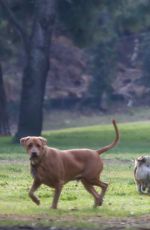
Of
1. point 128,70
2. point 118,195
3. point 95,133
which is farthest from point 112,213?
point 128,70

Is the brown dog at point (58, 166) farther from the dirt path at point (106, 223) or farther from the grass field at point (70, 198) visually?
the dirt path at point (106, 223)

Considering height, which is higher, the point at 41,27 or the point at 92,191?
the point at 92,191

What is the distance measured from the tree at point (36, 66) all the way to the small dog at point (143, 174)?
19.8m

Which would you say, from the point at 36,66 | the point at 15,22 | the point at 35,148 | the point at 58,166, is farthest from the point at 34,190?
the point at 15,22

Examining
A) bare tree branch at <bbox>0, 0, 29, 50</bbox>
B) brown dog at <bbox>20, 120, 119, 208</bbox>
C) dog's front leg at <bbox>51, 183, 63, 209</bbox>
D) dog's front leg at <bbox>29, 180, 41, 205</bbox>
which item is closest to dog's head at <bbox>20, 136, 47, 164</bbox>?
brown dog at <bbox>20, 120, 119, 208</bbox>

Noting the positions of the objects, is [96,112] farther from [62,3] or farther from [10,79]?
[62,3]

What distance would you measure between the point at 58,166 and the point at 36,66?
22626 mm

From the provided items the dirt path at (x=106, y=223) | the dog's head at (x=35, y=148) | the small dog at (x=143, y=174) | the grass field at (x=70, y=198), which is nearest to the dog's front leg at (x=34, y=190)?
the grass field at (x=70, y=198)

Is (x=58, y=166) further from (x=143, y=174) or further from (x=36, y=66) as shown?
(x=36, y=66)

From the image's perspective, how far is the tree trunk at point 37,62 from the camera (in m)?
37.6

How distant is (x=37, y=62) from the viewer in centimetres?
3762

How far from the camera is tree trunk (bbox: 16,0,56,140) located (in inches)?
1479

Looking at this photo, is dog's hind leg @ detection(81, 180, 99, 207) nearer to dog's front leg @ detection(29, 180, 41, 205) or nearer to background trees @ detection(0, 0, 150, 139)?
dog's front leg @ detection(29, 180, 41, 205)

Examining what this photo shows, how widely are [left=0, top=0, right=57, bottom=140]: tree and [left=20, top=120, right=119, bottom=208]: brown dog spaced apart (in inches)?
861
